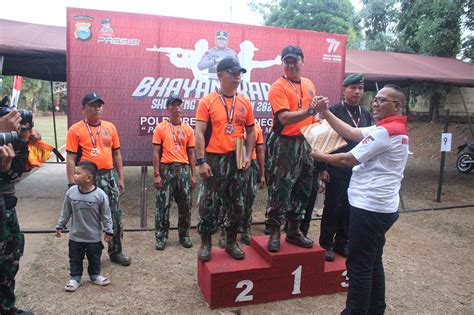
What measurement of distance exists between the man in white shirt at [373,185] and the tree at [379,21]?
11.5 meters

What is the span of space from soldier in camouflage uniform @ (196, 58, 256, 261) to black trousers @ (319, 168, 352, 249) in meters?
0.91

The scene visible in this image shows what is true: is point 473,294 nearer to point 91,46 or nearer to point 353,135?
point 353,135

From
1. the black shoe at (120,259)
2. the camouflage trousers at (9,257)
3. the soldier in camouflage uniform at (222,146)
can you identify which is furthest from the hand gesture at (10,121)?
the black shoe at (120,259)

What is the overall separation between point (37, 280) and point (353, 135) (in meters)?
3.10

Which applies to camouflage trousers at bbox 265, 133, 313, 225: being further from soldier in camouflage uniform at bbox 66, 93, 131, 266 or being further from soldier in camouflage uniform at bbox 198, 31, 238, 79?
soldier in camouflage uniform at bbox 198, 31, 238, 79

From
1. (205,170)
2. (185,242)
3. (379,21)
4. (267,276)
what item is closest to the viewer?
(205,170)

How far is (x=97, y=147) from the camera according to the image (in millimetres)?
3510

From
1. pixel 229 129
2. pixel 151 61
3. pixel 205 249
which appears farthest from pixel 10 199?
pixel 151 61

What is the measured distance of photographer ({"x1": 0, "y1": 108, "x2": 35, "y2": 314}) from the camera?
212 centimetres

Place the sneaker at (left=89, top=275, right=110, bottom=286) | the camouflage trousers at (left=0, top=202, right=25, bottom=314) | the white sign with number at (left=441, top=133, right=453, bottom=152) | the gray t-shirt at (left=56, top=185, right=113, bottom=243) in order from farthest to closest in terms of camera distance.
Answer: the white sign with number at (left=441, top=133, right=453, bottom=152)
the sneaker at (left=89, top=275, right=110, bottom=286)
the gray t-shirt at (left=56, top=185, right=113, bottom=243)
the camouflage trousers at (left=0, top=202, right=25, bottom=314)

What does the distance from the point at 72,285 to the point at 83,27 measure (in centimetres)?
317

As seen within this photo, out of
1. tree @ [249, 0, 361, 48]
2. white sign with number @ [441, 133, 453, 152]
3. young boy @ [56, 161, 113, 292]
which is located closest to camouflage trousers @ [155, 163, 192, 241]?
young boy @ [56, 161, 113, 292]

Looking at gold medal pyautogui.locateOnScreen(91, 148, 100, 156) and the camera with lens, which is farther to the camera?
gold medal pyautogui.locateOnScreen(91, 148, 100, 156)

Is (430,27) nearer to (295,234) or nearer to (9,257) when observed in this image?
(295,234)
